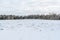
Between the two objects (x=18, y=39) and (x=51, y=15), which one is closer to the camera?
(x=18, y=39)

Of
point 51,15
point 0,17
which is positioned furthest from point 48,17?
point 0,17

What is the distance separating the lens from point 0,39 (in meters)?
5.92

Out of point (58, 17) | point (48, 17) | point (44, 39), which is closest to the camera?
point (44, 39)

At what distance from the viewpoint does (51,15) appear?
56.3 ft

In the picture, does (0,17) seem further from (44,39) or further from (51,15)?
(44,39)

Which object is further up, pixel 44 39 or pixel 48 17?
pixel 44 39

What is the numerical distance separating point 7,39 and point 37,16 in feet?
41.6

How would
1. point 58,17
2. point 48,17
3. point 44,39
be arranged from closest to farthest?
point 44,39 → point 58,17 → point 48,17

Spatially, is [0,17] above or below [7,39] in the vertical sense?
below

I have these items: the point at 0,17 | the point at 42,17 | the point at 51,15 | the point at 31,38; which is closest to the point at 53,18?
the point at 51,15

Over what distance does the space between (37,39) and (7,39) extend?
130 centimetres

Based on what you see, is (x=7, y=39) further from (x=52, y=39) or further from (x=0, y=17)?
(x=0, y=17)

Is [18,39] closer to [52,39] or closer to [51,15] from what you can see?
[52,39]

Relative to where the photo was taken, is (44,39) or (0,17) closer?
(44,39)
